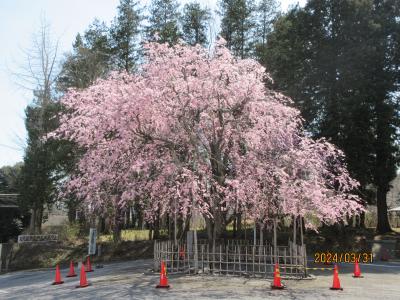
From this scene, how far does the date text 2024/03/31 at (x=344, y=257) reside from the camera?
2262 cm

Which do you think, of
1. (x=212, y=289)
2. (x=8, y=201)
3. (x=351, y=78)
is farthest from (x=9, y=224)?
(x=351, y=78)

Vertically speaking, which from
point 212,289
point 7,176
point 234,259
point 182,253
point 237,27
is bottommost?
point 212,289

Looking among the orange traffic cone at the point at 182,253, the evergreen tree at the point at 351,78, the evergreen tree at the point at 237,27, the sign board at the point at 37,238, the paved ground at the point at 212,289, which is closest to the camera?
the paved ground at the point at 212,289

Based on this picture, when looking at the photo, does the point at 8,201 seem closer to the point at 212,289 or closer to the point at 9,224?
the point at 9,224

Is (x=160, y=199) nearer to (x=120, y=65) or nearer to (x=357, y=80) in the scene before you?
(x=357, y=80)

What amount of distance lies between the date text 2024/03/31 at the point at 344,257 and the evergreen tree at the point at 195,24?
1934 cm

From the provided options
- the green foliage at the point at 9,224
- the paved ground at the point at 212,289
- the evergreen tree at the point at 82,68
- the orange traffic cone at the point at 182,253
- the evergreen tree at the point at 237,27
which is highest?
the evergreen tree at the point at 237,27

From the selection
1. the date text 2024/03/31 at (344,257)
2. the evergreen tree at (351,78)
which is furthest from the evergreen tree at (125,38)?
the date text 2024/03/31 at (344,257)

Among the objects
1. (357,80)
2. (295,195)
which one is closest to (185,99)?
(295,195)

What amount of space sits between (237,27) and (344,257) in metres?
19.5

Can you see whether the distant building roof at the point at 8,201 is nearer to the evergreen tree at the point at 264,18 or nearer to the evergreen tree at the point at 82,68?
the evergreen tree at the point at 82,68

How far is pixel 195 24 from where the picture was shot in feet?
115

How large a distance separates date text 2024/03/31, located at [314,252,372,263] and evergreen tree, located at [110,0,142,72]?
21.2m

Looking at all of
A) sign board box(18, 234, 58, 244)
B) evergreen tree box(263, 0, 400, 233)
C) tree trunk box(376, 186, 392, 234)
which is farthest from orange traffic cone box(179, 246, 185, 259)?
tree trunk box(376, 186, 392, 234)
